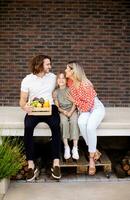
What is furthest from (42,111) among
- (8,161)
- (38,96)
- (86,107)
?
(8,161)

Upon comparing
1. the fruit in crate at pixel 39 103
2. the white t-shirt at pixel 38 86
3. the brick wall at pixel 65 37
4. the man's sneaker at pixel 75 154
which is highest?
the brick wall at pixel 65 37

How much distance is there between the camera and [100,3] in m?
7.86

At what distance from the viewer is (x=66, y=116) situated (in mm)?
6156

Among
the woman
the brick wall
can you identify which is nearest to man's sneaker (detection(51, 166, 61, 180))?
the woman

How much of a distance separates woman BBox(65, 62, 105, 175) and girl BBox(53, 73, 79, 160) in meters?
0.07

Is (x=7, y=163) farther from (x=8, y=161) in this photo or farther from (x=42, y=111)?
(x=42, y=111)

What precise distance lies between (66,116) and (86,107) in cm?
29

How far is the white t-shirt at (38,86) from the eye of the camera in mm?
6168

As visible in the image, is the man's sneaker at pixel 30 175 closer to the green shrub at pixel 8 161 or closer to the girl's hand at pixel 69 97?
the green shrub at pixel 8 161

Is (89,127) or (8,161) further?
(89,127)

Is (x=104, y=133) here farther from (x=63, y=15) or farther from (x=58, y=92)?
(x=63, y=15)

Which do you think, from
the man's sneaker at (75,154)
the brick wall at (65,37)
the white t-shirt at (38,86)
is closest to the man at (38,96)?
the white t-shirt at (38,86)

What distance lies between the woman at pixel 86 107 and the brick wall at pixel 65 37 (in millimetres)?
1681

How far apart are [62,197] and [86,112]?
119 cm
